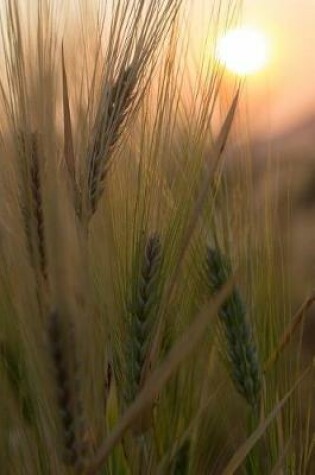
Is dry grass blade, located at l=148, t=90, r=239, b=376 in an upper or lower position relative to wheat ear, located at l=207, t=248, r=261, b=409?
upper

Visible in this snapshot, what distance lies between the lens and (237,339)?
2.09 feet

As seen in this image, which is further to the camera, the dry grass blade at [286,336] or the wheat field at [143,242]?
the dry grass blade at [286,336]

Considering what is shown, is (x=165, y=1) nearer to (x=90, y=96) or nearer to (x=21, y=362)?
(x=90, y=96)

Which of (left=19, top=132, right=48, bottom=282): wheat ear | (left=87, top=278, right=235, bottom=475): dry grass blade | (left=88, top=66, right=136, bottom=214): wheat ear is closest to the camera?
(left=87, top=278, right=235, bottom=475): dry grass blade

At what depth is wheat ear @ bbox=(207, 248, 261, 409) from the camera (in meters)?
0.64

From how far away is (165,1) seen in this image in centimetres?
65

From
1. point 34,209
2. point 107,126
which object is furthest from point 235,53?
point 34,209

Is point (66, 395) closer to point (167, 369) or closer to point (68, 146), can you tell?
point (167, 369)

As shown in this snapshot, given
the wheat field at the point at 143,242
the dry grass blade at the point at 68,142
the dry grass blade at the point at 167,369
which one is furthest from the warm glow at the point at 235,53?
the dry grass blade at the point at 167,369

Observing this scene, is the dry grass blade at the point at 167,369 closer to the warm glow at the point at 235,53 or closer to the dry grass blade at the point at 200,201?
the dry grass blade at the point at 200,201

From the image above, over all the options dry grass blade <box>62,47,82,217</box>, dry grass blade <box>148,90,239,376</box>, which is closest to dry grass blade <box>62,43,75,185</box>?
dry grass blade <box>62,47,82,217</box>

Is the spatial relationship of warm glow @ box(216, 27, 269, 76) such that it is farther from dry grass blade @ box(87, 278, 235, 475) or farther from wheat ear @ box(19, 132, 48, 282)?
dry grass blade @ box(87, 278, 235, 475)

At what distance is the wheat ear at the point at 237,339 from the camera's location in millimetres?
636

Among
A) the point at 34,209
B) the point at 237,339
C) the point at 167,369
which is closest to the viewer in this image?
the point at 167,369
